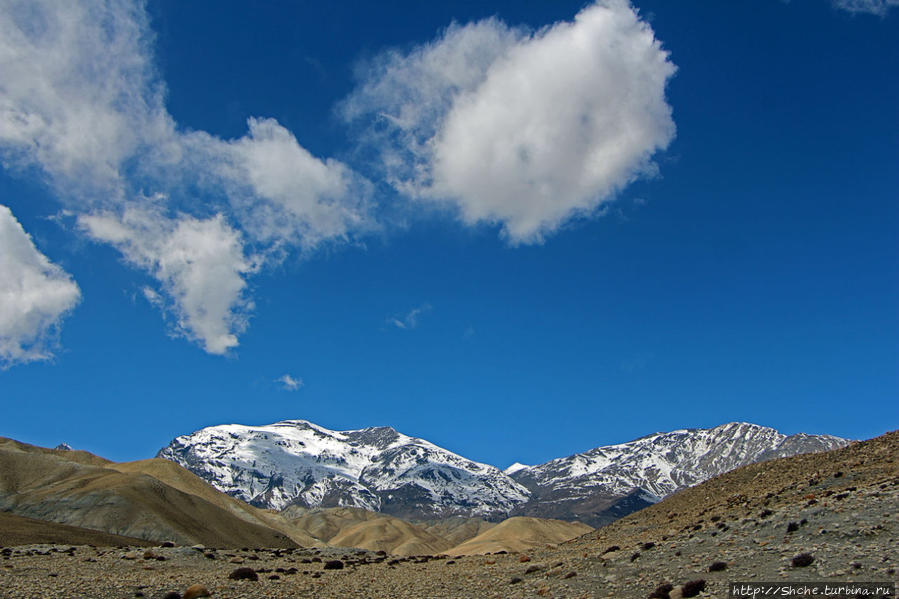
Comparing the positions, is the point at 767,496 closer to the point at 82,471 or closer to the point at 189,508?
the point at 189,508

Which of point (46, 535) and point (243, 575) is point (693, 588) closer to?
point (243, 575)

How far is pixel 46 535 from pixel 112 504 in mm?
41049

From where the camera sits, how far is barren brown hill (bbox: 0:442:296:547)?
131 metres

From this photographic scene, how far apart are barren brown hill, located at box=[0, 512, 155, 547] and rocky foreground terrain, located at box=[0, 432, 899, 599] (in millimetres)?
38947

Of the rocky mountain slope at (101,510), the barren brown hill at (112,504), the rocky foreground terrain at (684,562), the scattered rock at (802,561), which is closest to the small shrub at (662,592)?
the rocky foreground terrain at (684,562)

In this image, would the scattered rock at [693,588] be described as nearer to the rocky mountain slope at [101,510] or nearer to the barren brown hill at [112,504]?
the rocky mountain slope at [101,510]

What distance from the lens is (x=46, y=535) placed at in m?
98.2

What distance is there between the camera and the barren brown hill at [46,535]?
295 ft

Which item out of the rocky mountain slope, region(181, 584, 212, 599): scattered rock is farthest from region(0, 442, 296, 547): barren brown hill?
region(181, 584, 212, 599): scattered rock

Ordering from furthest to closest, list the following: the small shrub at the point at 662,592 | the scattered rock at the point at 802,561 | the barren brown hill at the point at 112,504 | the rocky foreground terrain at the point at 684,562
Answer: the barren brown hill at the point at 112,504, the rocky foreground terrain at the point at 684,562, the scattered rock at the point at 802,561, the small shrub at the point at 662,592

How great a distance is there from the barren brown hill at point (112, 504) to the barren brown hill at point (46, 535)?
11.3 m

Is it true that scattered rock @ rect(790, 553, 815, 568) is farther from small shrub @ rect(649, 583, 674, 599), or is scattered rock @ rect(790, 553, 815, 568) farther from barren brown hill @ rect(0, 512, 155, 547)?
barren brown hill @ rect(0, 512, 155, 547)

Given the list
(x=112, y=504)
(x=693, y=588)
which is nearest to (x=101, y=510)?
(x=112, y=504)

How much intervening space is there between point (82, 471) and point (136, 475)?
77.7ft
